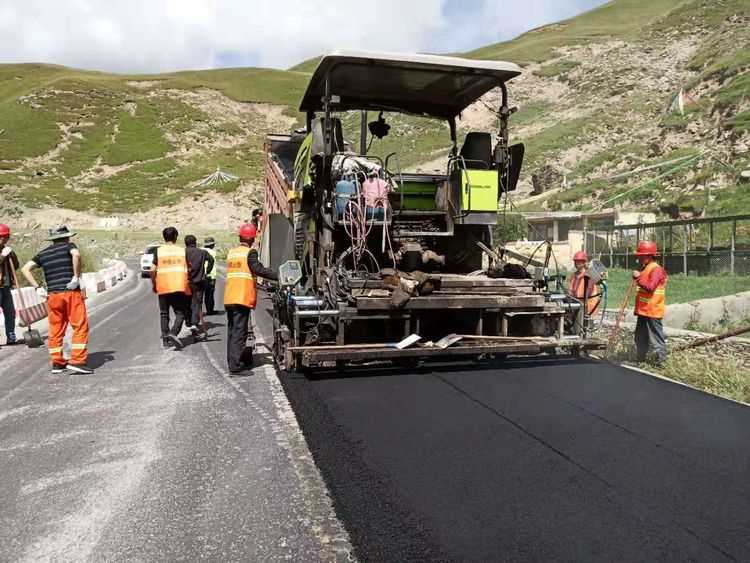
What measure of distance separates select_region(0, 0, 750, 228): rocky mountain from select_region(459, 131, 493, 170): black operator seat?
0.64 metres

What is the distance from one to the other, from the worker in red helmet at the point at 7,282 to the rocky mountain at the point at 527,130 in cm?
500

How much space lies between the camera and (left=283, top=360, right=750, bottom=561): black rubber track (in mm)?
2922

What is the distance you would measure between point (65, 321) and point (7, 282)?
7.32 ft

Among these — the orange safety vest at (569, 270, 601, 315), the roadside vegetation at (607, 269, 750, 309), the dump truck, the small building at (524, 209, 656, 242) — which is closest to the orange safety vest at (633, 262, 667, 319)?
the dump truck

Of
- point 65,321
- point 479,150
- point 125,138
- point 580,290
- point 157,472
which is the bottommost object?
point 157,472

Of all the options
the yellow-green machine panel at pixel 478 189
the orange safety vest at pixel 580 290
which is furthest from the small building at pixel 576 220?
the yellow-green machine panel at pixel 478 189

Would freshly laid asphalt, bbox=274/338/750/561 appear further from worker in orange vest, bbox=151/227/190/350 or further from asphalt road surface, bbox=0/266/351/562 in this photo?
worker in orange vest, bbox=151/227/190/350

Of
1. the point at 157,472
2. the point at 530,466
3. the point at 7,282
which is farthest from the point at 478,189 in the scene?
the point at 7,282

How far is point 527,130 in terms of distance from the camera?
49438 mm

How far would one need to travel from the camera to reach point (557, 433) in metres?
4.32

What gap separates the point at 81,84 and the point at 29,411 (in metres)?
94.7

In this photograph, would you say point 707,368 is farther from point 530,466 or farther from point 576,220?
point 576,220

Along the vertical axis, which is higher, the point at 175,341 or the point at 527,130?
the point at 527,130

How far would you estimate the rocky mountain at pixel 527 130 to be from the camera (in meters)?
28.6
